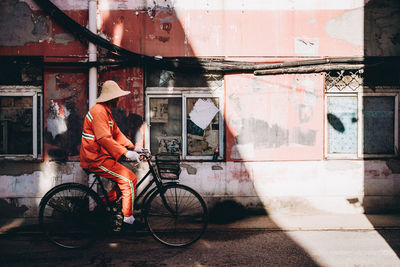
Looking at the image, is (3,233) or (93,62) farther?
(93,62)

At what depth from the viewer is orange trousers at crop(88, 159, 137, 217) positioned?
459cm

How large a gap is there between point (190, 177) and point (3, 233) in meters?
3.27

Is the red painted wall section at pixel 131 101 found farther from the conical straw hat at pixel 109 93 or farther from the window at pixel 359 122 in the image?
the window at pixel 359 122

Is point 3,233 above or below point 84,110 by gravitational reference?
below

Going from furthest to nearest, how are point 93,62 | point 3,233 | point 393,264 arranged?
point 93,62 → point 3,233 → point 393,264

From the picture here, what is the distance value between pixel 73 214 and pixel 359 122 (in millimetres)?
5533

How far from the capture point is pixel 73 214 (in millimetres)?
4844

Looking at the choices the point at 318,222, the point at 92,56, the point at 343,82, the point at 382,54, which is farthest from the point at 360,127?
the point at 92,56

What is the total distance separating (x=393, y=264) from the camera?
427 centimetres

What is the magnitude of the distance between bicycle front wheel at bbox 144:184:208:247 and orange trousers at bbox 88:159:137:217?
0.29m

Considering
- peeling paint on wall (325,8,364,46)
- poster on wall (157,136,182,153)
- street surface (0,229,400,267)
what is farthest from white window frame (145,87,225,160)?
peeling paint on wall (325,8,364,46)

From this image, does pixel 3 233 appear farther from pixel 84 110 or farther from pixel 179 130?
pixel 179 130

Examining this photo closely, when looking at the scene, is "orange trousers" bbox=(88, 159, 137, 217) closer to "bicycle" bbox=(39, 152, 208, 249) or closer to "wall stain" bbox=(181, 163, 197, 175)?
"bicycle" bbox=(39, 152, 208, 249)

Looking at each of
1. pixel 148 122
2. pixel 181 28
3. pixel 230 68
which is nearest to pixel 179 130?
pixel 148 122
